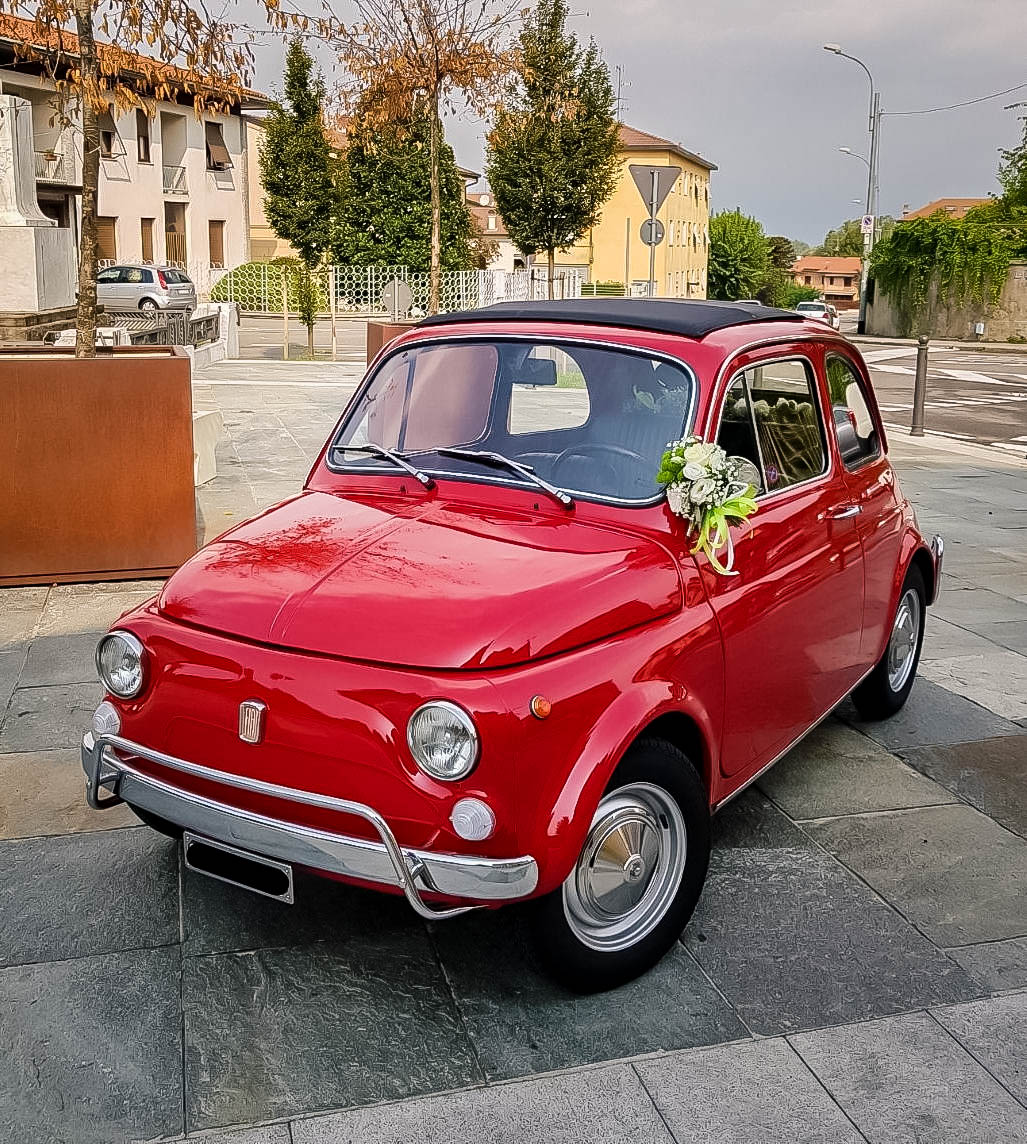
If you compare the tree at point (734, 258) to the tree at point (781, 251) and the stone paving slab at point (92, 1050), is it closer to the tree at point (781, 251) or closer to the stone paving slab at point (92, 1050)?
the tree at point (781, 251)

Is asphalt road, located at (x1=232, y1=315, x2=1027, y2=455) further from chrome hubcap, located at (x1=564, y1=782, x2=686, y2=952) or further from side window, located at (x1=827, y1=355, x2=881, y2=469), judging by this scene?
chrome hubcap, located at (x1=564, y1=782, x2=686, y2=952)

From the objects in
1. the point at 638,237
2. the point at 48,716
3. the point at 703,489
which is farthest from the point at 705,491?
the point at 638,237

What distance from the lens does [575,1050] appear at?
10.4 feet

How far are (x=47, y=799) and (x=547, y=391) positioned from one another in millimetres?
2319

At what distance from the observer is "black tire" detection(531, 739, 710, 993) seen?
328cm

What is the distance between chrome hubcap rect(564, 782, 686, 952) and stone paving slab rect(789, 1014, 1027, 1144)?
52 centimetres

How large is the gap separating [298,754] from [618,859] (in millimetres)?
905

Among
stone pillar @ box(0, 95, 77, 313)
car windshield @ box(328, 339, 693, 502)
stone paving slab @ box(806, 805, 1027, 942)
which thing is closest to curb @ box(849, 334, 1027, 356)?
stone pillar @ box(0, 95, 77, 313)

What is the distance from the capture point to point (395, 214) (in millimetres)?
39000

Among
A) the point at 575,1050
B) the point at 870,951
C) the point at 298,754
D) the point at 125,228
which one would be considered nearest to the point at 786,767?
the point at 870,951

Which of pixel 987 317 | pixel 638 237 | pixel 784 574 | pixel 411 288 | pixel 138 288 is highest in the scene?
pixel 638 237

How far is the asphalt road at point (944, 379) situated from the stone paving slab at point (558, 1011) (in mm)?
13006

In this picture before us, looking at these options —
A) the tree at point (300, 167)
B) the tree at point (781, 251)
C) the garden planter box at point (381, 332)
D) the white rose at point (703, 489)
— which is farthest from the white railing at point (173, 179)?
the tree at point (781, 251)

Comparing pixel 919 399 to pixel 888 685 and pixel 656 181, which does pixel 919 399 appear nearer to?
pixel 656 181
